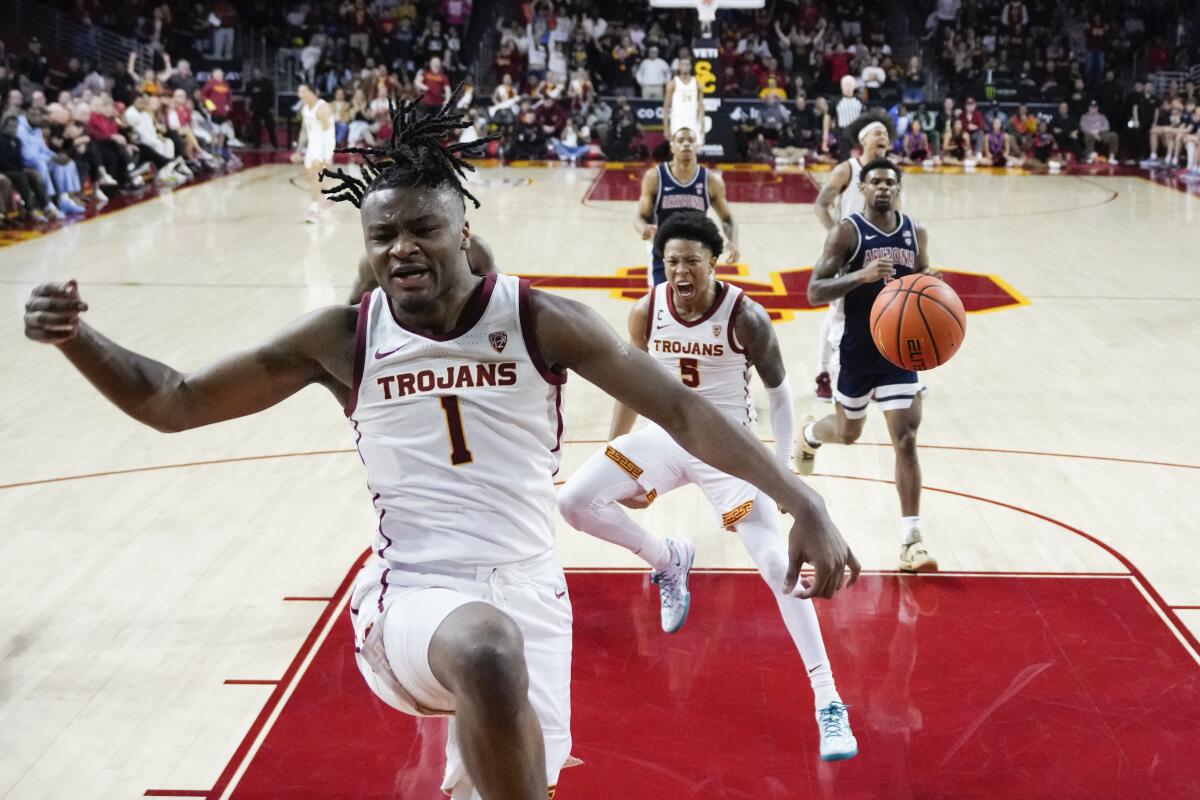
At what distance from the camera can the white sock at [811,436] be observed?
6992 mm

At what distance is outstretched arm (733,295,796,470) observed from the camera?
210 inches

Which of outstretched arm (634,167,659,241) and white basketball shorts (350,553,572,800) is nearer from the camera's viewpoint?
white basketball shorts (350,553,572,800)

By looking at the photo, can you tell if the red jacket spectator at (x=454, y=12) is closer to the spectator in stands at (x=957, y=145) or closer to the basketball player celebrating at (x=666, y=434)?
the spectator in stands at (x=957, y=145)

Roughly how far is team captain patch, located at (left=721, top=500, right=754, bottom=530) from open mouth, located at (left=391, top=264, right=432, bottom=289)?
6.57 ft

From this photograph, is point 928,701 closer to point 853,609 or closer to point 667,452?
point 853,609

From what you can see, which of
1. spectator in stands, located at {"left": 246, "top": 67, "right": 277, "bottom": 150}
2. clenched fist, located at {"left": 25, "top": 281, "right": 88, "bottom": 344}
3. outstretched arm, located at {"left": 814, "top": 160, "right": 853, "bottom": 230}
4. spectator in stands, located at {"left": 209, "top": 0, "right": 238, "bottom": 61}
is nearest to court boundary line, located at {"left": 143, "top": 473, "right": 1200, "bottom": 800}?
clenched fist, located at {"left": 25, "top": 281, "right": 88, "bottom": 344}

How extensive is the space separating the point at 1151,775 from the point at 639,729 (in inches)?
62.7

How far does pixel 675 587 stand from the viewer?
5.26 m

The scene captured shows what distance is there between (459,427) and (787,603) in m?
1.77

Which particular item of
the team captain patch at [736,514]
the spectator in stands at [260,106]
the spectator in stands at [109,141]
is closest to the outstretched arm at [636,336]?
the team captain patch at [736,514]

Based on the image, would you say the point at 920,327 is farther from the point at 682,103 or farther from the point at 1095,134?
the point at 1095,134

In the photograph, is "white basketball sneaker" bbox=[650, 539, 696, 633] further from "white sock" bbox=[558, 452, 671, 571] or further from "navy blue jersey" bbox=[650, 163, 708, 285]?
"navy blue jersey" bbox=[650, 163, 708, 285]

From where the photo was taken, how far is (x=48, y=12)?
2525cm

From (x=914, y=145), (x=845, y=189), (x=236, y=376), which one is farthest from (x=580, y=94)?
(x=236, y=376)
